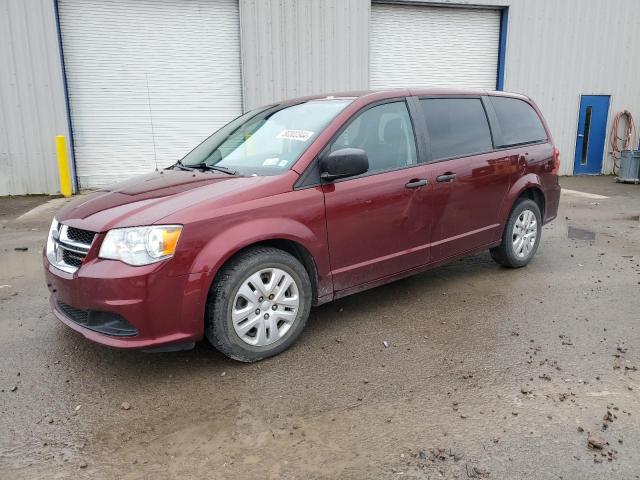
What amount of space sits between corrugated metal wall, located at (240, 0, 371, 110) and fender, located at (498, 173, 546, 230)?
25.9 ft

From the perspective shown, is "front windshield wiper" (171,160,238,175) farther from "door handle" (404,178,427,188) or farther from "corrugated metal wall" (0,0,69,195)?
"corrugated metal wall" (0,0,69,195)

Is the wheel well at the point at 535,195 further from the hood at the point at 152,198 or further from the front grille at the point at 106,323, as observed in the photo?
the front grille at the point at 106,323

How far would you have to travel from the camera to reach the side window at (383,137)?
157 inches

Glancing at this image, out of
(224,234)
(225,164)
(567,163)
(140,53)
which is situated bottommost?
(567,163)

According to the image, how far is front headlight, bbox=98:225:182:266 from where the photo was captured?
3.04 meters

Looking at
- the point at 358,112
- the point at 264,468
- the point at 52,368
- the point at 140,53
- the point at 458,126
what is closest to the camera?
the point at 264,468

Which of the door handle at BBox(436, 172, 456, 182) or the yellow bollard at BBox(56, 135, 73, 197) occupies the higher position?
the door handle at BBox(436, 172, 456, 182)

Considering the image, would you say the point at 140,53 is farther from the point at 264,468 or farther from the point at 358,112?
the point at 264,468

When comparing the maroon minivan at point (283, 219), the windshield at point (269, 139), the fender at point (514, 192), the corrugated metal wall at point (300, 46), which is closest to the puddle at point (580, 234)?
the fender at point (514, 192)

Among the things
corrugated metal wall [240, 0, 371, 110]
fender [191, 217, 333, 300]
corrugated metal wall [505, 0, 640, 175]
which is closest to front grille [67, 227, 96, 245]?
fender [191, 217, 333, 300]

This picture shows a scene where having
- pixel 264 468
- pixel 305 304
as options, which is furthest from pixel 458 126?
pixel 264 468

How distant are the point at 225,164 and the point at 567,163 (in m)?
13.6

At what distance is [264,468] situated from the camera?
2.49m

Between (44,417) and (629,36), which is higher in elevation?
(629,36)
